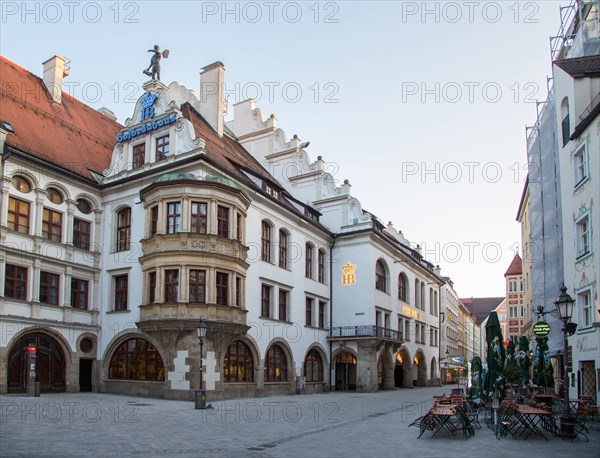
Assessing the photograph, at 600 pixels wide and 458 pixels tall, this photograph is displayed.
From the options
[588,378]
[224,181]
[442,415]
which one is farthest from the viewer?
[224,181]

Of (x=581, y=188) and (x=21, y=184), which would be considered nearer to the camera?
(x=581, y=188)

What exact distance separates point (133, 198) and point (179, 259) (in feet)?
19.3

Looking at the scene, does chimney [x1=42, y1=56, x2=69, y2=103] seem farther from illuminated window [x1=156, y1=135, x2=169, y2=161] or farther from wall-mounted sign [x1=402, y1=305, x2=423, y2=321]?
wall-mounted sign [x1=402, y1=305, x2=423, y2=321]

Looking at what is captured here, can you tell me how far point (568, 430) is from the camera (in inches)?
591

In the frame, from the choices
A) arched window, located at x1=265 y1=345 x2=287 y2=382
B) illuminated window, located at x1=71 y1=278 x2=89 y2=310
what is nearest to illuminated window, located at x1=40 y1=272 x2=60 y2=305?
illuminated window, located at x1=71 y1=278 x2=89 y2=310

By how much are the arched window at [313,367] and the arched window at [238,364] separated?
6856mm

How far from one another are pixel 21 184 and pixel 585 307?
80.9ft

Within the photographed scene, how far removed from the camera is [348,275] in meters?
44.4

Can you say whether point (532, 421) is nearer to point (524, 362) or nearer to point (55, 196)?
point (524, 362)

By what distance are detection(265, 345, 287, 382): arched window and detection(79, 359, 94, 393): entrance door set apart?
922cm

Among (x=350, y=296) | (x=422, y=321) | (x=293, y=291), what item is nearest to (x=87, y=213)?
(x=293, y=291)

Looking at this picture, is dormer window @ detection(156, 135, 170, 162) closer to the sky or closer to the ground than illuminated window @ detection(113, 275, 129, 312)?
closer to the sky

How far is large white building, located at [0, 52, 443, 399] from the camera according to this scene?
29484 mm

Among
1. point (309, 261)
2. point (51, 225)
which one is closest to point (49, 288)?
point (51, 225)
